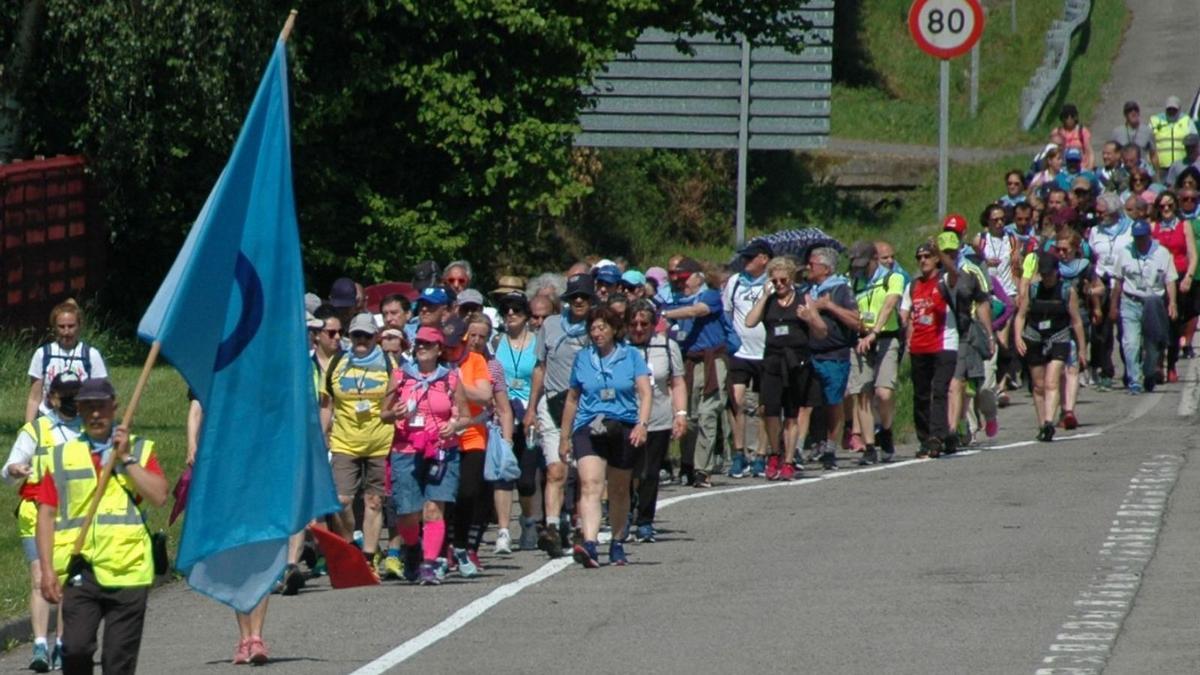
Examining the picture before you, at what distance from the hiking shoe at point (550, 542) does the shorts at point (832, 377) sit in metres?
4.81

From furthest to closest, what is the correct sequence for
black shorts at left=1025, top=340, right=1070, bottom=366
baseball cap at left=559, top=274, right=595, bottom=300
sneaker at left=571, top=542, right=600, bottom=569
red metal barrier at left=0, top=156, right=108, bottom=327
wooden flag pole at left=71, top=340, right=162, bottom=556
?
red metal barrier at left=0, top=156, right=108, bottom=327, black shorts at left=1025, top=340, right=1070, bottom=366, baseball cap at left=559, top=274, right=595, bottom=300, sneaker at left=571, top=542, right=600, bottom=569, wooden flag pole at left=71, top=340, right=162, bottom=556

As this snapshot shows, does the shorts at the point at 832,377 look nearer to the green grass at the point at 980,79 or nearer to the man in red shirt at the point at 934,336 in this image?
the man in red shirt at the point at 934,336

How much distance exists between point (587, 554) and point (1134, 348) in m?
11.3

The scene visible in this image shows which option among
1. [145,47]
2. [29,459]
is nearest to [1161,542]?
[29,459]

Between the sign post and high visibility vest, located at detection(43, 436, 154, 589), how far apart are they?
15872mm

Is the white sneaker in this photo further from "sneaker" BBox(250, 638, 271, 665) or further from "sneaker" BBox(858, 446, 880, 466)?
"sneaker" BBox(858, 446, 880, 466)

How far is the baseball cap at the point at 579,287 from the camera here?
16609 millimetres

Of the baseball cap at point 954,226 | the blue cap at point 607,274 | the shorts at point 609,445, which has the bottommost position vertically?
the shorts at point 609,445

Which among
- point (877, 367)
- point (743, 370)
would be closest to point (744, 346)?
point (743, 370)

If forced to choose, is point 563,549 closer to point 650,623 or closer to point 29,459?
point 650,623

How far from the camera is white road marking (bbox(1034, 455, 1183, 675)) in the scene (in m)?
11.5

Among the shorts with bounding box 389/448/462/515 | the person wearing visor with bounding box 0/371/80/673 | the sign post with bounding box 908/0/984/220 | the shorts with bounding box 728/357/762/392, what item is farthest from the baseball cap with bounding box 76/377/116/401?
the sign post with bounding box 908/0/984/220

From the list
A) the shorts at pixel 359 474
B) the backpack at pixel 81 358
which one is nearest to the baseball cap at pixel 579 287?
the shorts at pixel 359 474

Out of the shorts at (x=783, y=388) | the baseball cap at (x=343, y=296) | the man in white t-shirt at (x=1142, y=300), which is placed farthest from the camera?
the man in white t-shirt at (x=1142, y=300)
